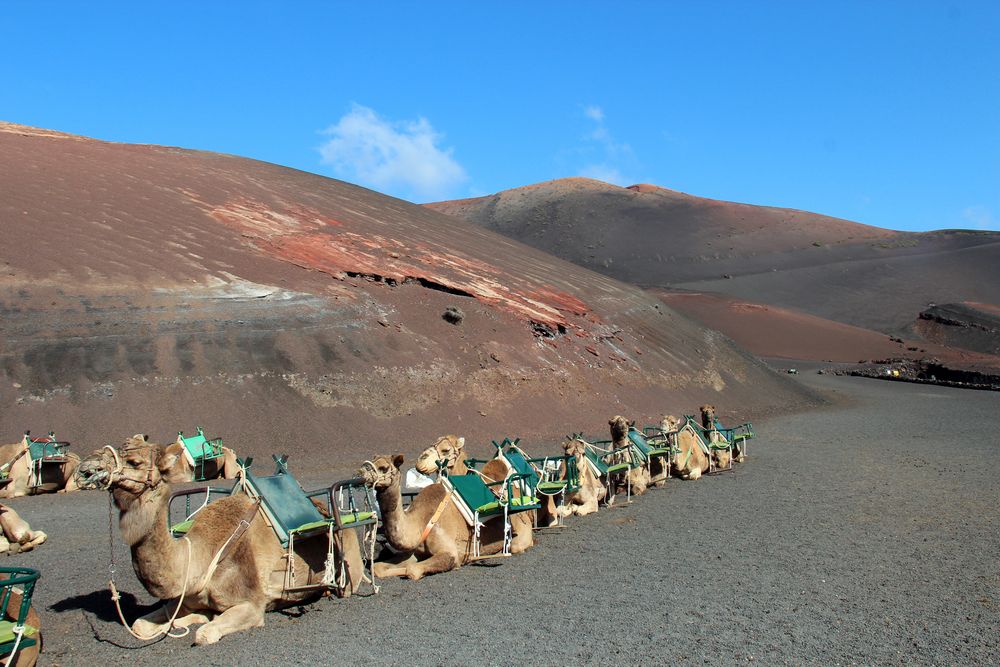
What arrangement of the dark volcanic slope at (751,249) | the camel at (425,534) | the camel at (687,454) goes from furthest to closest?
the dark volcanic slope at (751,249) → the camel at (687,454) → the camel at (425,534)

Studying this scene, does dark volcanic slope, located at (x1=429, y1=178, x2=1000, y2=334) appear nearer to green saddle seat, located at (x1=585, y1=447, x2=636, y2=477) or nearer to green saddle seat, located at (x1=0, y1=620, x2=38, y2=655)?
green saddle seat, located at (x1=585, y1=447, x2=636, y2=477)

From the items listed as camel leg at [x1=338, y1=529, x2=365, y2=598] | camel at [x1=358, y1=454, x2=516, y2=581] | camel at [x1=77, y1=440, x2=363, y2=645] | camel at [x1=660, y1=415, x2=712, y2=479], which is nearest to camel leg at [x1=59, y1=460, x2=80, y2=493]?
camel at [x1=358, y1=454, x2=516, y2=581]

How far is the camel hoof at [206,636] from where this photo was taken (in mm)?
6512

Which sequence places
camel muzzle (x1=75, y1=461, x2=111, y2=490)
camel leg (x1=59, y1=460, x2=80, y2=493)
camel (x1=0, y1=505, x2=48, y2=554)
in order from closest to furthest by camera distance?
camel muzzle (x1=75, y1=461, x2=111, y2=490) < camel (x1=0, y1=505, x2=48, y2=554) < camel leg (x1=59, y1=460, x2=80, y2=493)

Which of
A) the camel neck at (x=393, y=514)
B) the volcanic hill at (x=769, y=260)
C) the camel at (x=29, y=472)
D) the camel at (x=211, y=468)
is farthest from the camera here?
the volcanic hill at (x=769, y=260)

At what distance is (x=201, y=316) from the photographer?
2305cm

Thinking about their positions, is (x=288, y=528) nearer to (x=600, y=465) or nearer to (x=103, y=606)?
(x=103, y=606)

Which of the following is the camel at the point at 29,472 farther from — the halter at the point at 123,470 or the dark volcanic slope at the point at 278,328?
the halter at the point at 123,470

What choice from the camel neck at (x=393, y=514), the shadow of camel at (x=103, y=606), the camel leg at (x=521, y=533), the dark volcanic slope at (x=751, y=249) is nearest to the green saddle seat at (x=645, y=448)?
the camel leg at (x=521, y=533)

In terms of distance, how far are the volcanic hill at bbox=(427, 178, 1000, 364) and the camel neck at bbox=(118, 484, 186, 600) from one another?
2808 inches

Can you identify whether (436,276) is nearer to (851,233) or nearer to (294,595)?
(294,595)

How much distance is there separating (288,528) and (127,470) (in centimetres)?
156

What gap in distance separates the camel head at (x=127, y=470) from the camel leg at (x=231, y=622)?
123 cm

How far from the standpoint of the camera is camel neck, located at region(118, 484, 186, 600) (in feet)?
20.3
